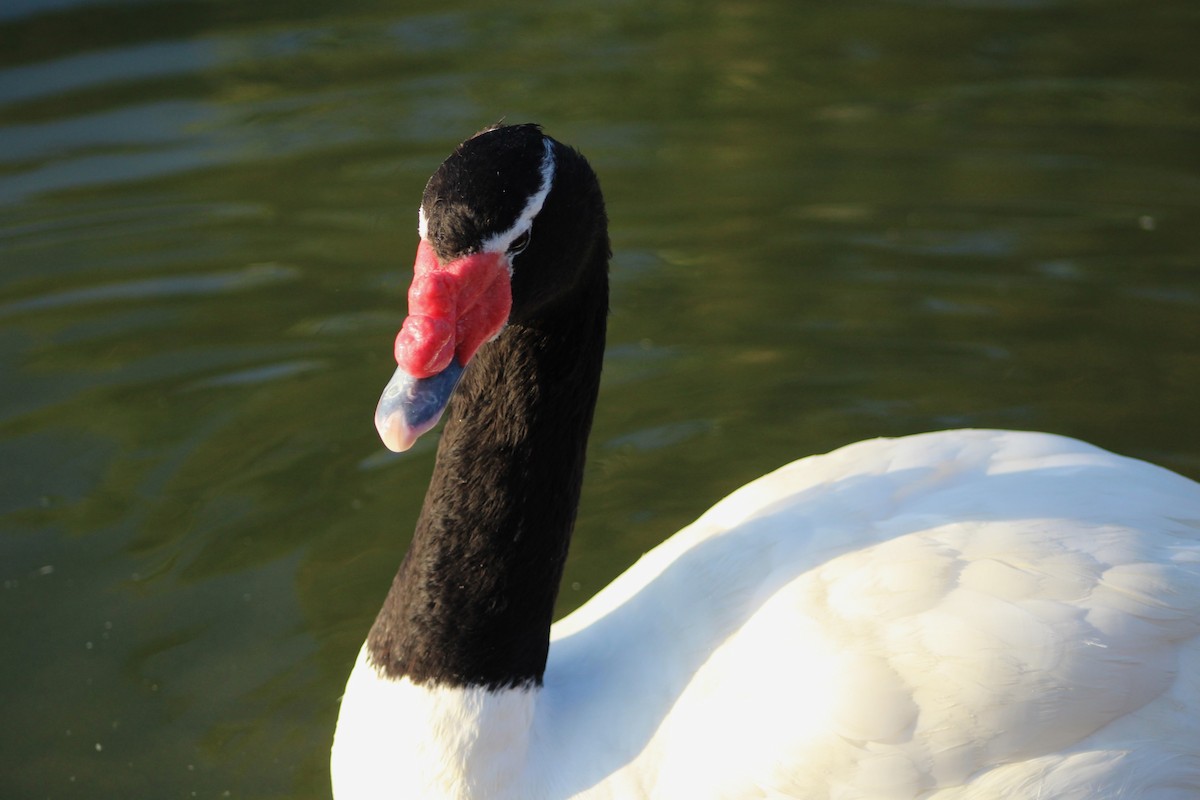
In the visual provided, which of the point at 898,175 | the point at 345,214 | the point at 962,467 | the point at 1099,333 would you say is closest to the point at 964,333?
the point at 1099,333

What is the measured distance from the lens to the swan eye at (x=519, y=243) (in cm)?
306

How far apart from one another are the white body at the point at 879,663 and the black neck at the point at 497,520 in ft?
0.29

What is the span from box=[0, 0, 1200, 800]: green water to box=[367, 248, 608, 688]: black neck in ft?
2.78

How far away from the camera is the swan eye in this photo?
3059mm

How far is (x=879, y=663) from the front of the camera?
123 inches

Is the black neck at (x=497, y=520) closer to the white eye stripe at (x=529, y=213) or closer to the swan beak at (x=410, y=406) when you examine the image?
the white eye stripe at (x=529, y=213)

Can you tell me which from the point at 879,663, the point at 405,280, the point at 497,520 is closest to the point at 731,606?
the point at 879,663

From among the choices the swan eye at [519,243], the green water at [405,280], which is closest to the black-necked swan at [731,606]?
the swan eye at [519,243]

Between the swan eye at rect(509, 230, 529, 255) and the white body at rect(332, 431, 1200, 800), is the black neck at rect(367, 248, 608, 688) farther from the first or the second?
the swan eye at rect(509, 230, 529, 255)

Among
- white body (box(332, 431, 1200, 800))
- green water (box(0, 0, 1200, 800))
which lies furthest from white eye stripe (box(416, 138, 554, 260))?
green water (box(0, 0, 1200, 800))

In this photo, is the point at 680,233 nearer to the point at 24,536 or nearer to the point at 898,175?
the point at 898,175

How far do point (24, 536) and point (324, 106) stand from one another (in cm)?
328

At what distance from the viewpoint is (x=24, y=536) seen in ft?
16.3

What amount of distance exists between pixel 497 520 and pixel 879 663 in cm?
96
